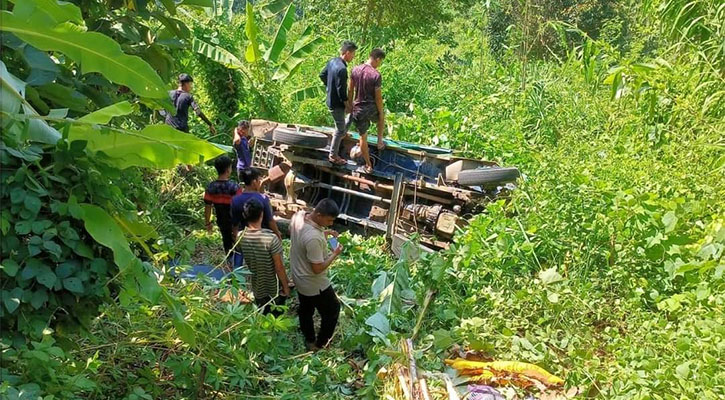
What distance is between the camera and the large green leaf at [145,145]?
10.2 feet

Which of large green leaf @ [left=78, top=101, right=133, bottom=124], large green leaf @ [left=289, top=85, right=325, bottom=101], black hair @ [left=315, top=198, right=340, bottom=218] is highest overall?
large green leaf @ [left=78, top=101, right=133, bottom=124]

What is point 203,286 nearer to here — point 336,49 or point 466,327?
point 466,327

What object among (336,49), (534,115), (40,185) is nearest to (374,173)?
(534,115)

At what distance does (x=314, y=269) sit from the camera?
5562 mm

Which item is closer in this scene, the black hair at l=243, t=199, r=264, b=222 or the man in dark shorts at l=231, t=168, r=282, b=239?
the black hair at l=243, t=199, r=264, b=222

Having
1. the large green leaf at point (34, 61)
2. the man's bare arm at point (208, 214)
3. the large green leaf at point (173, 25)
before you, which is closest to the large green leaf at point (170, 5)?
the large green leaf at point (173, 25)

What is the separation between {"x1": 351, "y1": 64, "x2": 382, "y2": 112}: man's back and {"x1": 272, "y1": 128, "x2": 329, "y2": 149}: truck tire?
0.63 meters

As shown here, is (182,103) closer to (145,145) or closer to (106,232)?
(145,145)

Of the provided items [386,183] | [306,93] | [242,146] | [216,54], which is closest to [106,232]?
[386,183]

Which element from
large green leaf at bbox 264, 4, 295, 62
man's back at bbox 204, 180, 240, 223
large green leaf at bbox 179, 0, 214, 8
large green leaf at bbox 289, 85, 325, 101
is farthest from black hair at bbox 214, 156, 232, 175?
large green leaf at bbox 289, 85, 325, 101

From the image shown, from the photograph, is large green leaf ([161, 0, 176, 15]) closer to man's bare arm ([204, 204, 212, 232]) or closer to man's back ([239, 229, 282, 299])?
man's back ([239, 229, 282, 299])

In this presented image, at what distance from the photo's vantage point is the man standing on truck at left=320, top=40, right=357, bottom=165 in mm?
8523

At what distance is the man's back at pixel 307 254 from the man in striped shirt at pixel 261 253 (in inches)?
5.3

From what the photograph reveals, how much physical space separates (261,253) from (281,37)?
8306mm
